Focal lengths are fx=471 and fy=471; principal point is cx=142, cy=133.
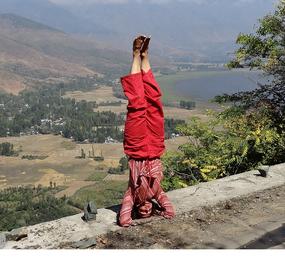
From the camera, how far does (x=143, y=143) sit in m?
6.48

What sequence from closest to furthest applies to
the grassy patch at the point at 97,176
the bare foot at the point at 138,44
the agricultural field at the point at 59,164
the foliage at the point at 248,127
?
the bare foot at the point at 138,44 < the foliage at the point at 248,127 < the grassy patch at the point at 97,176 < the agricultural field at the point at 59,164

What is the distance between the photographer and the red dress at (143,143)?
635cm

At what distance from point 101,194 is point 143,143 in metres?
71.0

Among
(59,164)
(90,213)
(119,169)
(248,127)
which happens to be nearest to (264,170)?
(90,213)

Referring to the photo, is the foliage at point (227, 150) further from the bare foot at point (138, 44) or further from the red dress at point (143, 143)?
the bare foot at point (138, 44)

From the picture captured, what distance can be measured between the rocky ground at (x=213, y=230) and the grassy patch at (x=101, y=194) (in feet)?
203

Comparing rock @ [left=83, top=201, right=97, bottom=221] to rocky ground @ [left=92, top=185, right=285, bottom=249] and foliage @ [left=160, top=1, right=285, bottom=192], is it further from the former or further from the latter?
foliage @ [left=160, top=1, right=285, bottom=192]

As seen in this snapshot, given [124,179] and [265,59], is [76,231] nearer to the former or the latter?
[265,59]

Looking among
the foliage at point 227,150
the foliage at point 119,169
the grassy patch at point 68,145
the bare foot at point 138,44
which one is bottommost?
the foliage at point 119,169

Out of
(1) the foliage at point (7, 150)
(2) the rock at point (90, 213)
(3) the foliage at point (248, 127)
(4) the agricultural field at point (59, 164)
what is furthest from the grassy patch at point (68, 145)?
(2) the rock at point (90, 213)

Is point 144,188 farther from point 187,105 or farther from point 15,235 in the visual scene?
point 187,105

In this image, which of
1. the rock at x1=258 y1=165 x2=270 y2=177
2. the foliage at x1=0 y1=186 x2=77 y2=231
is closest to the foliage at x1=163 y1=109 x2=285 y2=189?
the rock at x1=258 y1=165 x2=270 y2=177

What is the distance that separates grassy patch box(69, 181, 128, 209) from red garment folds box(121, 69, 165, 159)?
62.3m

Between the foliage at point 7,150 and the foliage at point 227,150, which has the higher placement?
the foliage at point 227,150
